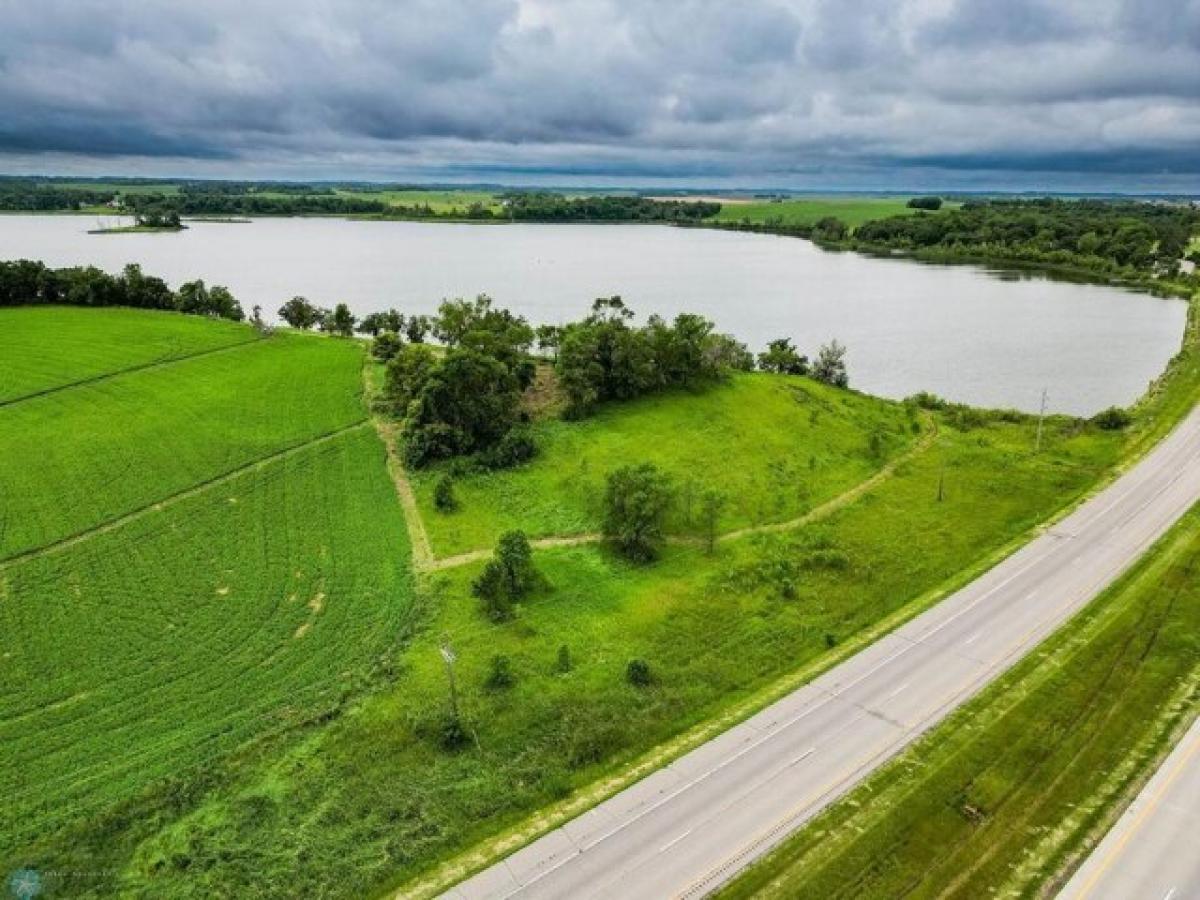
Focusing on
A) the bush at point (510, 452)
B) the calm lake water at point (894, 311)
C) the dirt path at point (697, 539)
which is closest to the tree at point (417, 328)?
the calm lake water at point (894, 311)

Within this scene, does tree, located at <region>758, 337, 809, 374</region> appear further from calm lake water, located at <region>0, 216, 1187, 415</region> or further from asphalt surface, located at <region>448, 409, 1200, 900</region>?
asphalt surface, located at <region>448, 409, 1200, 900</region>

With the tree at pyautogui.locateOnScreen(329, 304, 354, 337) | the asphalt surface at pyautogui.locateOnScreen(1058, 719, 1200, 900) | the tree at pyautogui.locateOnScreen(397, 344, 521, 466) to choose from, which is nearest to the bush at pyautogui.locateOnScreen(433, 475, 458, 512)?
the tree at pyautogui.locateOnScreen(397, 344, 521, 466)

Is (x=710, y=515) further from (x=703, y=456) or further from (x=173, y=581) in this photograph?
(x=173, y=581)

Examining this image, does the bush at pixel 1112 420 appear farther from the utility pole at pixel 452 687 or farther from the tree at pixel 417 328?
the tree at pixel 417 328

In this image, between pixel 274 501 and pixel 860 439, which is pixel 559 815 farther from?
pixel 860 439

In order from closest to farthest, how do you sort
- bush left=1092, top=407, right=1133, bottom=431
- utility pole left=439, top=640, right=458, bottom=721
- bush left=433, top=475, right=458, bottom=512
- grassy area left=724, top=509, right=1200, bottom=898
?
grassy area left=724, top=509, right=1200, bottom=898 < utility pole left=439, top=640, right=458, bottom=721 < bush left=433, top=475, right=458, bottom=512 < bush left=1092, top=407, right=1133, bottom=431

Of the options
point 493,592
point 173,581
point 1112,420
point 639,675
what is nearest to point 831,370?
point 1112,420

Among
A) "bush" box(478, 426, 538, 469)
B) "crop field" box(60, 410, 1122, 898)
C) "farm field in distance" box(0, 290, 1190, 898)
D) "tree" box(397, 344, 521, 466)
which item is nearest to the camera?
"crop field" box(60, 410, 1122, 898)

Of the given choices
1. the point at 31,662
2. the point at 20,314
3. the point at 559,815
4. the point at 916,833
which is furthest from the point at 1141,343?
the point at 20,314
